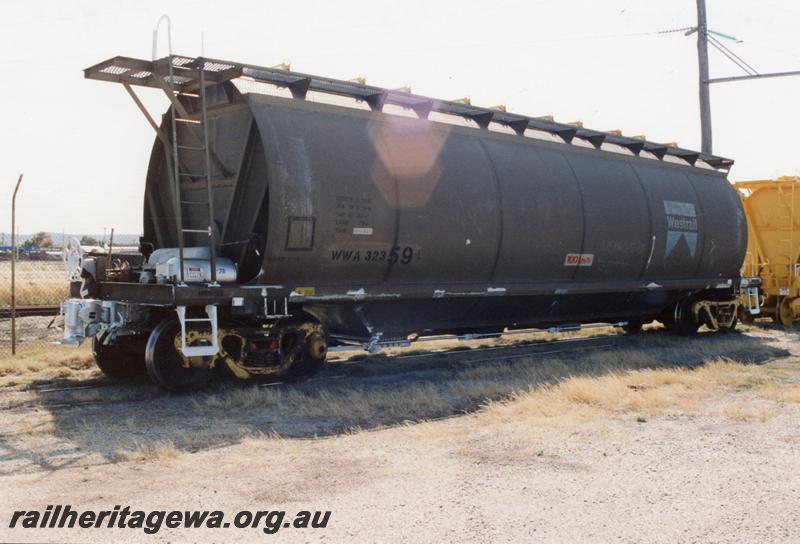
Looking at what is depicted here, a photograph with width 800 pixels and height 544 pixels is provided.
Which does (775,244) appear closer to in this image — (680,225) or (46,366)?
(680,225)

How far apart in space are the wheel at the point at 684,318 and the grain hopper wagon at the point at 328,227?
3567 mm

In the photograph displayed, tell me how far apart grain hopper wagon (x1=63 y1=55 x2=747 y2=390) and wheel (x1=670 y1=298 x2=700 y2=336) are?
357 cm

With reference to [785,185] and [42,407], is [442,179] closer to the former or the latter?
[42,407]

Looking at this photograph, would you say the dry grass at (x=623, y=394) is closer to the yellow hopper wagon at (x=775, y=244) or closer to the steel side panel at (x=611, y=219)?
the steel side panel at (x=611, y=219)

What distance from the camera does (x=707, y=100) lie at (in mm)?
24641

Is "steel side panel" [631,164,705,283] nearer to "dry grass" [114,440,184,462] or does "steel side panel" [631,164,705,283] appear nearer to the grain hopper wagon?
the grain hopper wagon

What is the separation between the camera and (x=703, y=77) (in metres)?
24.7

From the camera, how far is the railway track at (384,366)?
9805mm

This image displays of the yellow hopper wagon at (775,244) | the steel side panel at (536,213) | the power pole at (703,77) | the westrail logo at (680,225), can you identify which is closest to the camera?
the steel side panel at (536,213)

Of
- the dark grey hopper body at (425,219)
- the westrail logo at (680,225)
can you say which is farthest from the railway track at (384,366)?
the westrail logo at (680,225)

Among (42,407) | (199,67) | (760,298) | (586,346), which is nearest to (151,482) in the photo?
(42,407)

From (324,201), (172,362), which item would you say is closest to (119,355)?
(172,362)

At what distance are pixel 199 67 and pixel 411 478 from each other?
6082 mm

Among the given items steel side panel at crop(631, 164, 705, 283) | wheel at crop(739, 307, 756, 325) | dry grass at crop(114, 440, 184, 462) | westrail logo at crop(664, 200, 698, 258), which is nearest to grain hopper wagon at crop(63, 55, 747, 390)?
steel side panel at crop(631, 164, 705, 283)
